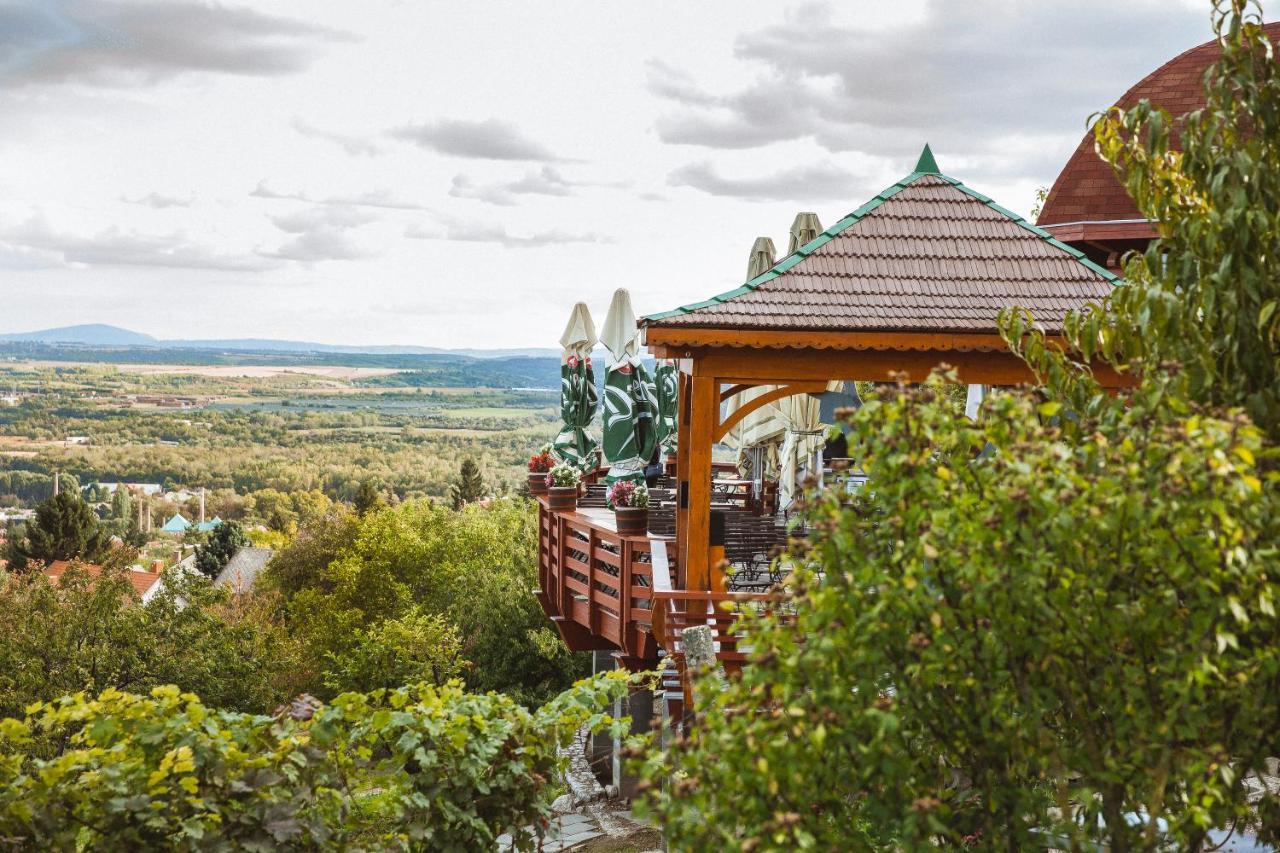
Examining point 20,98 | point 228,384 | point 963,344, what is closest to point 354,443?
point 20,98

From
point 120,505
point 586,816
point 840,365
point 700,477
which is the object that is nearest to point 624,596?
point 700,477

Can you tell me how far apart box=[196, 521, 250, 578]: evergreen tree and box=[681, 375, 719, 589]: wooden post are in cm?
5594

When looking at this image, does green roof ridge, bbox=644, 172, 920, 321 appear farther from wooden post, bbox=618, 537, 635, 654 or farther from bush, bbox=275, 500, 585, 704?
bush, bbox=275, 500, 585, 704

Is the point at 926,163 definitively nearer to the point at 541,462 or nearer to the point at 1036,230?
the point at 1036,230

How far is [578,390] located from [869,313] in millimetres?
8560

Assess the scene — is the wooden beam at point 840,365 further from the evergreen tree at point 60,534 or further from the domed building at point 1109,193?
the evergreen tree at point 60,534

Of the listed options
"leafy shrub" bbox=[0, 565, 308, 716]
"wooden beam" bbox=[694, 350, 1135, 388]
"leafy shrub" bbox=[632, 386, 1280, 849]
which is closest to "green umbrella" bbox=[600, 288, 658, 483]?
"wooden beam" bbox=[694, 350, 1135, 388]

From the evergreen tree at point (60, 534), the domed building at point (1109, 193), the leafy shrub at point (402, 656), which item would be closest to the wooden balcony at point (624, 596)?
the domed building at point (1109, 193)

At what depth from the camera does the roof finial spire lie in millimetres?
10132

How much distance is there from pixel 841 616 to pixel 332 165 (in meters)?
147

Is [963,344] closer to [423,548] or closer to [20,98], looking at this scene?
[423,548]

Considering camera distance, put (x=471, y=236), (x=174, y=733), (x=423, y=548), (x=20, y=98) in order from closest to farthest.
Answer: (x=174, y=733), (x=423, y=548), (x=20, y=98), (x=471, y=236)

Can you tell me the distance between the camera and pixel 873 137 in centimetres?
4756

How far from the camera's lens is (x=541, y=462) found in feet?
53.6
